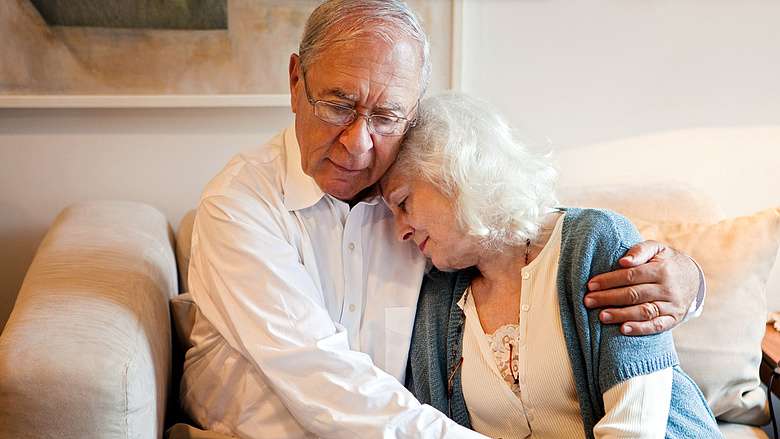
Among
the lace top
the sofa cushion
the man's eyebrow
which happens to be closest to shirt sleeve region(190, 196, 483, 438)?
the lace top

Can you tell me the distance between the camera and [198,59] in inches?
78.0

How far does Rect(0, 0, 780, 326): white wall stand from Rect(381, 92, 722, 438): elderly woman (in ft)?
2.58

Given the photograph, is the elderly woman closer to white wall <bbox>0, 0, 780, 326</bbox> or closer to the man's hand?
the man's hand

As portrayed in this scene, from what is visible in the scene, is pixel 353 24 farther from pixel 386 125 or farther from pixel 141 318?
pixel 141 318

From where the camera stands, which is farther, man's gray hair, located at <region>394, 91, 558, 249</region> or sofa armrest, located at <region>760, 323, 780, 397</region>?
sofa armrest, located at <region>760, 323, 780, 397</region>

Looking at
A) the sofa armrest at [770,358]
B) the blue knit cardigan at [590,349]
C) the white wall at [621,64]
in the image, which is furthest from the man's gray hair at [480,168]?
the sofa armrest at [770,358]

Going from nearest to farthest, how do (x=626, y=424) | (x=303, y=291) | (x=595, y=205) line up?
(x=626, y=424) → (x=303, y=291) → (x=595, y=205)

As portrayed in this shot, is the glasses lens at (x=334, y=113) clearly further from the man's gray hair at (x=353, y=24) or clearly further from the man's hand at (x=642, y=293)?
the man's hand at (x=642, y=293)

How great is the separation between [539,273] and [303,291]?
19.8 inches

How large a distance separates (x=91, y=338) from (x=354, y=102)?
0.68m

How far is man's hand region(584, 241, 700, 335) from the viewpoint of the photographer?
1.26m

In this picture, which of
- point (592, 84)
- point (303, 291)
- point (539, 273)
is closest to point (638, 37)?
point (592, 84)

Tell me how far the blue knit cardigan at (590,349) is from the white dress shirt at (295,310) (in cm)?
10

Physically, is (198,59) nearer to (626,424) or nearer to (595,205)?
(595,205)
